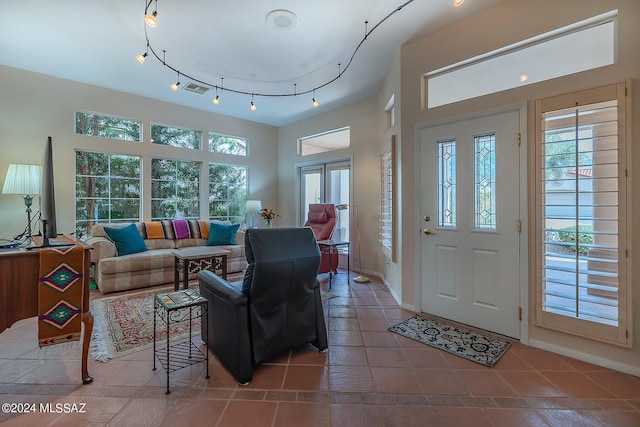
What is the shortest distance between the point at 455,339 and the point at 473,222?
3.54 ft

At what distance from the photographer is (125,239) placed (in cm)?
391

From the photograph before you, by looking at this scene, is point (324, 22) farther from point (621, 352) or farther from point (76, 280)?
point (621, 352)

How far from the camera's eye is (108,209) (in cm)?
439

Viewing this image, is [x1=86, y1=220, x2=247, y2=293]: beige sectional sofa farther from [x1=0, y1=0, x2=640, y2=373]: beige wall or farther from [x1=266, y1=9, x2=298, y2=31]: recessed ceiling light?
[x1=266, y1=9, x2=298, y2=31]: recessed ceiling light

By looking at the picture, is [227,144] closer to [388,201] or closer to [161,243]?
[161,243]

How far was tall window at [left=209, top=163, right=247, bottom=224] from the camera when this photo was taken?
5516 millimetres

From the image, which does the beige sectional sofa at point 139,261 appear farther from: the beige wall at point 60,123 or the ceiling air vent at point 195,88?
the ceiling air vent at point 195,88

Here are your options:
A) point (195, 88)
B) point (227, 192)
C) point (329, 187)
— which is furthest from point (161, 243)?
point (329, 187)

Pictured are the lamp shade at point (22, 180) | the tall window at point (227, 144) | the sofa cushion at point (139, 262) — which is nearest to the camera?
the lamp shade at point (22, 180)

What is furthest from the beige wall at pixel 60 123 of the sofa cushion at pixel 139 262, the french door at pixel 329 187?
the french door at pixel 329 187

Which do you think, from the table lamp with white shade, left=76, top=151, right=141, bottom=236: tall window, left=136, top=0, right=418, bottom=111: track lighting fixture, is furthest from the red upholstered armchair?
the table lamp with white shade

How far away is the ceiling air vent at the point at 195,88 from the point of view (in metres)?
4.06

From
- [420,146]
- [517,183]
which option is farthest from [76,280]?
[517,183]

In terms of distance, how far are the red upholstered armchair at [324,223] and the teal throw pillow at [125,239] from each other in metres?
2.63
